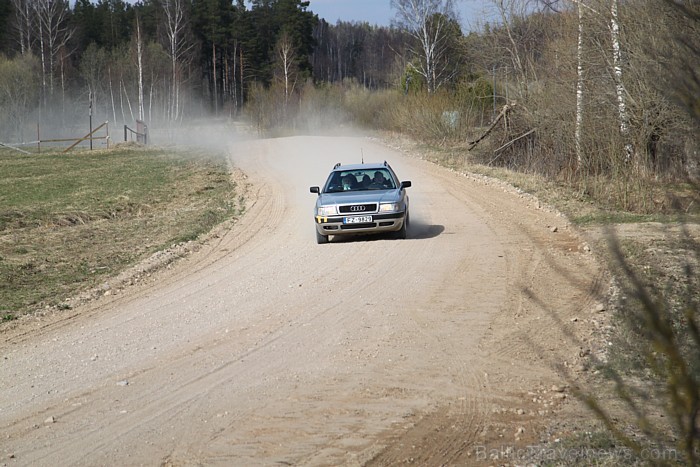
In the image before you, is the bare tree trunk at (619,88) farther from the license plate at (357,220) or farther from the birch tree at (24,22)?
the birch tree at (24,22)

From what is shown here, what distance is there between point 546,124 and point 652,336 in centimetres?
2654

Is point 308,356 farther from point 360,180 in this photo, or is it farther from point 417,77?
point 417,77

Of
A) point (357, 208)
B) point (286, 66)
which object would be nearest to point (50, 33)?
point (286, 66)

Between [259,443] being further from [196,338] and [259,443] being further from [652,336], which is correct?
[652,336]

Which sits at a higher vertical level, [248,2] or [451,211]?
[248,2]

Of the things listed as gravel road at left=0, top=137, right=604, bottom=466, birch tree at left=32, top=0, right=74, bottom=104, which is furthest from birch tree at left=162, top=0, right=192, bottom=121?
gravel road at left=0, top=137, right=604, bottom=466

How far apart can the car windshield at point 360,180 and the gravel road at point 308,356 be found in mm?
1429

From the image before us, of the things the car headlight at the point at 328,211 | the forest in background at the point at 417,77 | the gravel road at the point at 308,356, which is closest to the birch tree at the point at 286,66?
the forest in background at the point at 417,77

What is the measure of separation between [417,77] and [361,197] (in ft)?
160

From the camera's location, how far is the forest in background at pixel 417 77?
21.8 metres

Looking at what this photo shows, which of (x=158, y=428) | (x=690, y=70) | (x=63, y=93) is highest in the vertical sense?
(x=63, y=93)

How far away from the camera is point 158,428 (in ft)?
22.6

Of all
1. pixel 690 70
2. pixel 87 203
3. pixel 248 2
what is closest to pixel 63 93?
pixel 248 2

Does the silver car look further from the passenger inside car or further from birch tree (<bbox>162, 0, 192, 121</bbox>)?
birch tree (<bbox>162, 0, 192, 121</bbox>)
